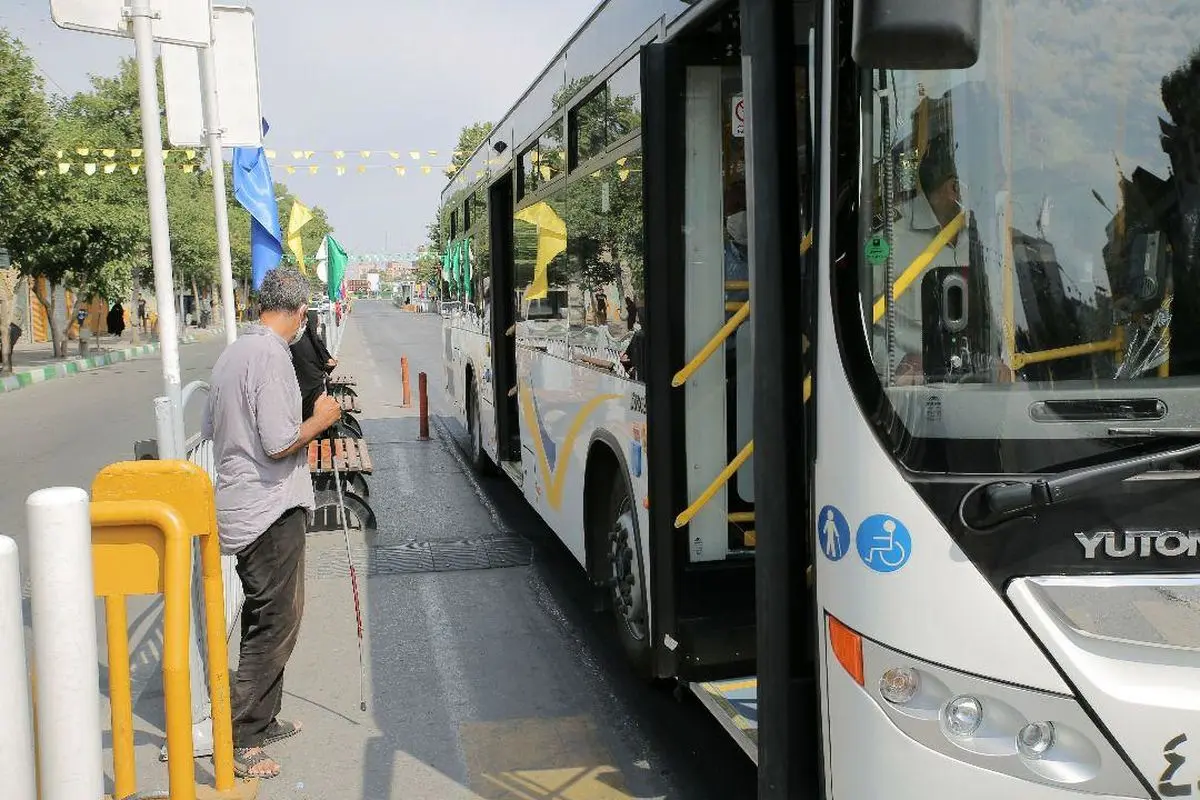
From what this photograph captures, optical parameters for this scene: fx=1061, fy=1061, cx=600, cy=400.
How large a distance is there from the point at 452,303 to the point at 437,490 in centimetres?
325

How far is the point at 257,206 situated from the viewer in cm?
892

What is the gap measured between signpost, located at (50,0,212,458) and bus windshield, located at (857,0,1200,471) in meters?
3.23

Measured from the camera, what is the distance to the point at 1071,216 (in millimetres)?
2553

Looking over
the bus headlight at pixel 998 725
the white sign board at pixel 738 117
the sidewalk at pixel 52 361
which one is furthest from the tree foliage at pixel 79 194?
the bus headlight at pixel 998 725

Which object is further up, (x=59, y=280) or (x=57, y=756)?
(x=59, y=280)

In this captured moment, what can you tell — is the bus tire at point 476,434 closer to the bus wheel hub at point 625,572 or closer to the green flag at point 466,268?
the green flag at point 466,268

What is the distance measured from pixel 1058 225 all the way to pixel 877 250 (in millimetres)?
423

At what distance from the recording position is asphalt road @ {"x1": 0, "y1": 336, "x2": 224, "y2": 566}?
11.3 meters

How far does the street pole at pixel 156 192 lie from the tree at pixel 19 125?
17089 mm

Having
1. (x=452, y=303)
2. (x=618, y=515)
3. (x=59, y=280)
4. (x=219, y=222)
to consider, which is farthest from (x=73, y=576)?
(x=59, y=280)

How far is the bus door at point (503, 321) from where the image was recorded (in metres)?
9.18

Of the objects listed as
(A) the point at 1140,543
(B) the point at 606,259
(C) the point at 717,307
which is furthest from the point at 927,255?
(B) the point at 606,259

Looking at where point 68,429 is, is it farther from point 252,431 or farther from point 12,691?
point 12,691

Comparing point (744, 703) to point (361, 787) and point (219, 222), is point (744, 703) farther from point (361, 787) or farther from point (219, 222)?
point (219, 222)
